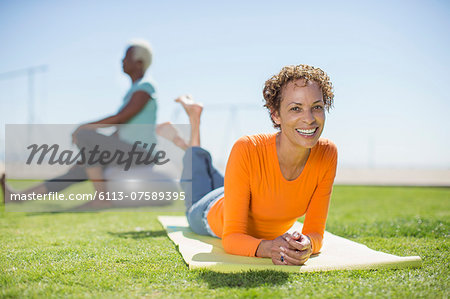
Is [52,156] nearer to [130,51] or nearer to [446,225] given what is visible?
[130,51]

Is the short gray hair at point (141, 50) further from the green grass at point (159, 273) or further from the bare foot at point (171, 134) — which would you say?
the green grass at point (159, 273)

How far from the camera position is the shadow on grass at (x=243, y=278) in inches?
70.3

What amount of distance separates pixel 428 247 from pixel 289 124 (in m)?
1.50

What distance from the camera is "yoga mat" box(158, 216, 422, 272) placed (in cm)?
203

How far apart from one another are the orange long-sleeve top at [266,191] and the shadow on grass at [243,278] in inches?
11.6

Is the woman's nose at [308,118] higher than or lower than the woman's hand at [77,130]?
higher

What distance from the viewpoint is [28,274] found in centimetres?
195

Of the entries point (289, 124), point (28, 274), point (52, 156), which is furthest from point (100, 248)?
point (52, 156)

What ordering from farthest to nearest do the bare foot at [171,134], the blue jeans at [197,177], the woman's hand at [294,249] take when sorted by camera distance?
the bare foot at [171,134]
the blue jeans at [197,177]
the woman's hand at [294,249]

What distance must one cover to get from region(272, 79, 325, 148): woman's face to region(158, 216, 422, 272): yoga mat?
0.70 metres

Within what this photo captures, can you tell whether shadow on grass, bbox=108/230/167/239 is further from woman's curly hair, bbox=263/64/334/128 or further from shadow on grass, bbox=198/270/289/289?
woman's curly hair, bbox=263/64/334/128

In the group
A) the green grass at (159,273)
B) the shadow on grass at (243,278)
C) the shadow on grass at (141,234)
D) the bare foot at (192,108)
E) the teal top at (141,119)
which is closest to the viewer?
the green grass at (159,273)

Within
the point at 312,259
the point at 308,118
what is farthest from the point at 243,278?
the point at 308,118

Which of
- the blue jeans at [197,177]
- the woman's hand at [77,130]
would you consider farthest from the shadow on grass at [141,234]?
the woman's hand at [77,130]
